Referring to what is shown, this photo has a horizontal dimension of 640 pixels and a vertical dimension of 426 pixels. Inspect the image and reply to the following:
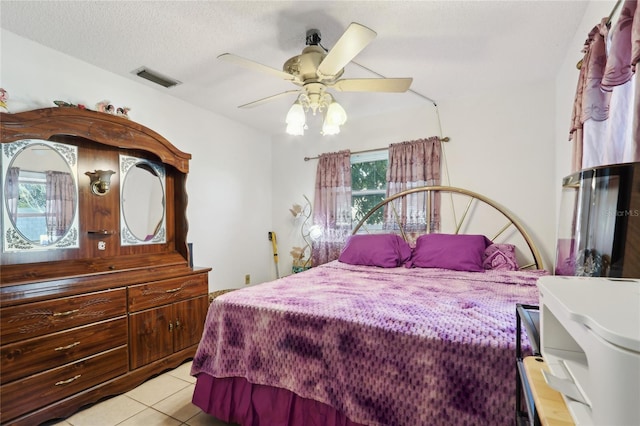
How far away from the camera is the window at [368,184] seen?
11.5 ft

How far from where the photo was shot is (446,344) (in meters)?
1.12

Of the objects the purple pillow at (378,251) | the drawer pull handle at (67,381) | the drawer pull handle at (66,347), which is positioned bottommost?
the drawer pull handle at (67,381)

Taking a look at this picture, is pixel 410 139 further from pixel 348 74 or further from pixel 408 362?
pixel 408 362

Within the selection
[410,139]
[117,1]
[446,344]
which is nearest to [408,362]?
[446,344]

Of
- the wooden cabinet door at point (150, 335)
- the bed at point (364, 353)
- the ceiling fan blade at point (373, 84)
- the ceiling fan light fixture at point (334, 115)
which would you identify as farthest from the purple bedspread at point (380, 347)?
the ceiling fan blade at point (373, 84)

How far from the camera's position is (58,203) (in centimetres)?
196

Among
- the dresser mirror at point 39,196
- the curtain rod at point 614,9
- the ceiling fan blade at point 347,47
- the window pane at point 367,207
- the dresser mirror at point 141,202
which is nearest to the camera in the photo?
the curtain rod at point 614,9

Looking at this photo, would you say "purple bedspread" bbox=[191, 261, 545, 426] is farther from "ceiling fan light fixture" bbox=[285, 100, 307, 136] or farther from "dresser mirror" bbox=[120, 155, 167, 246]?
"dresser mirror" bbox=[120, 155, 167, 246]

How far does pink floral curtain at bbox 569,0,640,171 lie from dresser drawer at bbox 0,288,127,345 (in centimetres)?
274

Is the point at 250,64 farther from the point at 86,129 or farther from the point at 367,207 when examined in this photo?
the point at 367,207

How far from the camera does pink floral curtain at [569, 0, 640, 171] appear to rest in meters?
1.04

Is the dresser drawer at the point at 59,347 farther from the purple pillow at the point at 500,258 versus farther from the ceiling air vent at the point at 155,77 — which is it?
the purple pillow at the point at 500,258

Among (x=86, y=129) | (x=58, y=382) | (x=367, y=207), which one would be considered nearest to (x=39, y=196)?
(x=86, y=129)

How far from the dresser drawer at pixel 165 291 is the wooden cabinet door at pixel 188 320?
0.20ft
